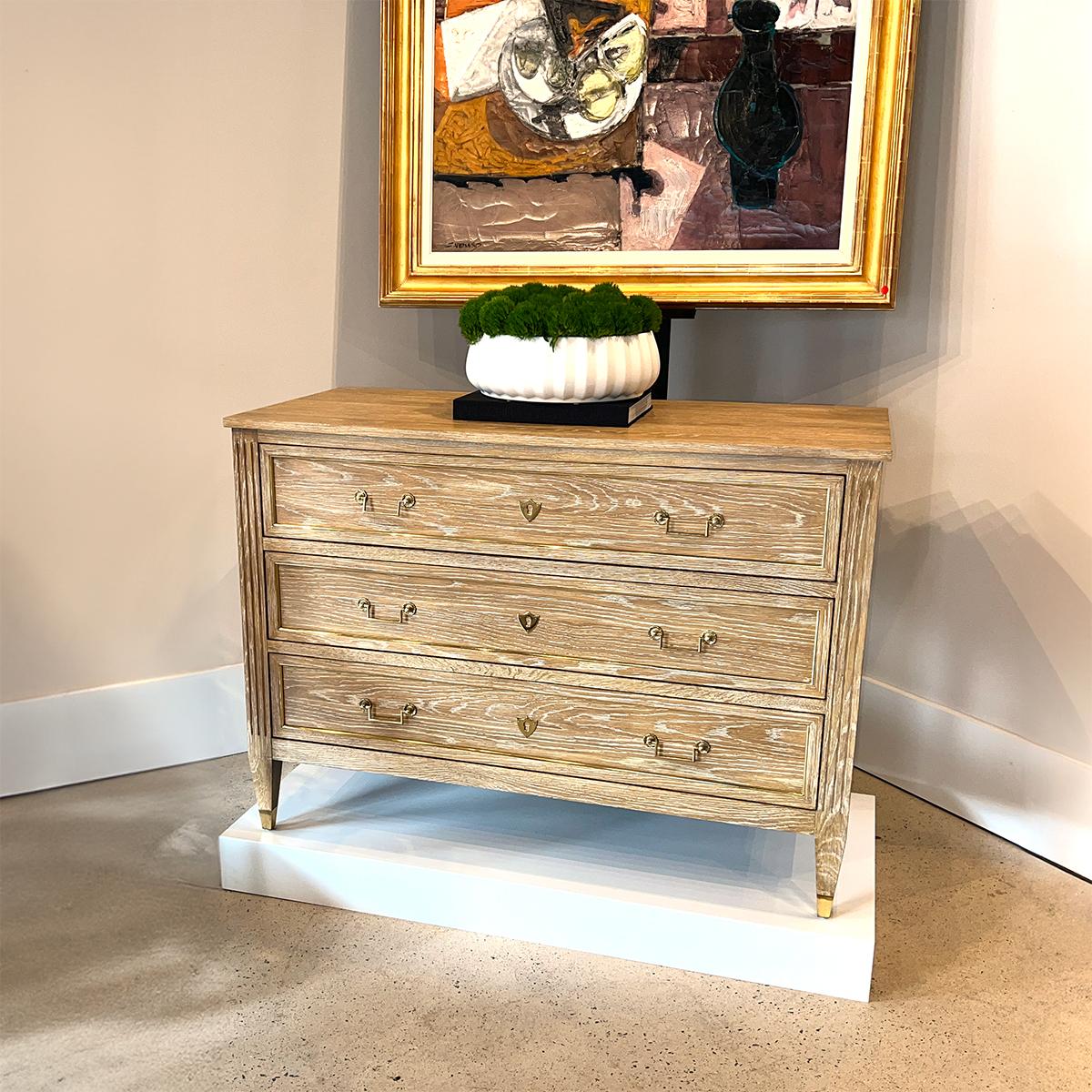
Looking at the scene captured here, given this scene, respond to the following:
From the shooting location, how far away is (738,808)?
1.75 meters

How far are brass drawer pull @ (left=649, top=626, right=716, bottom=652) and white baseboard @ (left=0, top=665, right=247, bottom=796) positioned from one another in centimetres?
121

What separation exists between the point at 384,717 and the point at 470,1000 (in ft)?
1.60

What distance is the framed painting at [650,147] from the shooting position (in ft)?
6.53

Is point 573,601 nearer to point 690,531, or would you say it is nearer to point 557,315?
point 690,531

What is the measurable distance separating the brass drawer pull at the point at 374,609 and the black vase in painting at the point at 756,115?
1001 millimetres

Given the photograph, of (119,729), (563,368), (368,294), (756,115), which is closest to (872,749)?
(563,368)

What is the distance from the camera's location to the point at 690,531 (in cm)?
167

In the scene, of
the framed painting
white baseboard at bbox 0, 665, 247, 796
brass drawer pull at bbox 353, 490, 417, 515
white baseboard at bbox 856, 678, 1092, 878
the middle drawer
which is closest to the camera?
the middle drawer

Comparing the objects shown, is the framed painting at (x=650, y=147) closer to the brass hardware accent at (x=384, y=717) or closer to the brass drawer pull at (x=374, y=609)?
the brass drawer pull at (x=374, y=609)

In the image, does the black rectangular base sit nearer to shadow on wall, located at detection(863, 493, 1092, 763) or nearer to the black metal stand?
the black metal stand

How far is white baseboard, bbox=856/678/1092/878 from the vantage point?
210 centimetres

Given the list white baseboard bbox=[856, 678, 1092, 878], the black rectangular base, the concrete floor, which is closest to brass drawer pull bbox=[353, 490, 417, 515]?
the black rectangular base

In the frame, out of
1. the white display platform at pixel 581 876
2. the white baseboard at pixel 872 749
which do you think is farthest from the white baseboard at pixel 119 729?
the white display platform at pixel 581 876

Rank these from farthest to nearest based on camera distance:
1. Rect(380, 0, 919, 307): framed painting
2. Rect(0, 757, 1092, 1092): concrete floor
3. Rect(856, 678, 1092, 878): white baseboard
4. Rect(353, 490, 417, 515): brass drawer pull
→ Rect(856, 678, 1092, 878): white baseboard
Rect(380, 0, 919, 307): framed painting
Rect(353, 490, 417, 515): brass drawer pull
Rect(0, 757, 1092, 1092): concrete floor
